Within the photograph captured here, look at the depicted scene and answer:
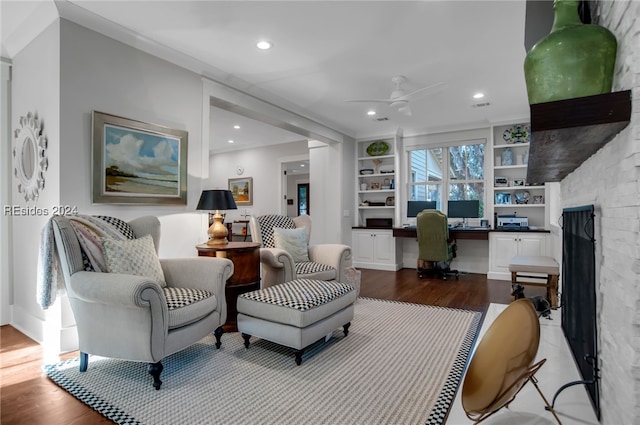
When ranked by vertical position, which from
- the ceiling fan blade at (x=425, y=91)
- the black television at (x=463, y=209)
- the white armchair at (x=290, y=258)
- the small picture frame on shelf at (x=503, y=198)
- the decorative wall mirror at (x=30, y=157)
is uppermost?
the ceiling fan blade at (x=425, y=91)

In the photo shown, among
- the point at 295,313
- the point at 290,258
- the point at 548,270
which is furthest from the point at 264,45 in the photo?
the point at 548,270

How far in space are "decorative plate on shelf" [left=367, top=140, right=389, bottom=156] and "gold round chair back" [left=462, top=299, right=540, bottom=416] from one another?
523 centimetres

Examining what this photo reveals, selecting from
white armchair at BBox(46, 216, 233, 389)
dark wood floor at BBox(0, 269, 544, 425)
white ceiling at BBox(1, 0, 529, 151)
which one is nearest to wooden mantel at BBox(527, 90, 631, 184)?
white ceiling at BBox(1, 0, 529, 151)

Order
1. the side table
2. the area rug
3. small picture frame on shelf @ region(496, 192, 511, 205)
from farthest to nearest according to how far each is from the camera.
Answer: small picture frame on shelf @ region(496, 192, 511, 205)
the side table
the area rug

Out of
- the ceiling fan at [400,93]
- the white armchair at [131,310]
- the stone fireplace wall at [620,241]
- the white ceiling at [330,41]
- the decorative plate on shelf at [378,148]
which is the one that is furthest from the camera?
the decorative plate on shelf at [378,148]

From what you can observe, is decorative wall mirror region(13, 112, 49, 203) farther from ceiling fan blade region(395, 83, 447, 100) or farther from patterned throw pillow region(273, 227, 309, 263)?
ceiling fan blade region(395, 83, 447, 100)

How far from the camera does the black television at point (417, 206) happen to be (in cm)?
574

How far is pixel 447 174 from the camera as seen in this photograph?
5.99 meters

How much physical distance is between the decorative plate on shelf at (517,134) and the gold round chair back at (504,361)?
15.6 ft

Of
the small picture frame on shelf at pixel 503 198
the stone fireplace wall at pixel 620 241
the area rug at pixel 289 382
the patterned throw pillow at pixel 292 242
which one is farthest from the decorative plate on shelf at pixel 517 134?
the stone fireplace wall at pixel 620 241

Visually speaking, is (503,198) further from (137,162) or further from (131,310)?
(131,310)

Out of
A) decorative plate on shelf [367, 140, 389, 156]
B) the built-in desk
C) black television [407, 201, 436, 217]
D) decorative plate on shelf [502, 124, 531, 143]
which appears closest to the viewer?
the built-in desk

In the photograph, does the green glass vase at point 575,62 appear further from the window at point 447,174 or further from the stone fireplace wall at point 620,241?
the window at point 447,174

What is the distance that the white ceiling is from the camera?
2.43 meters
